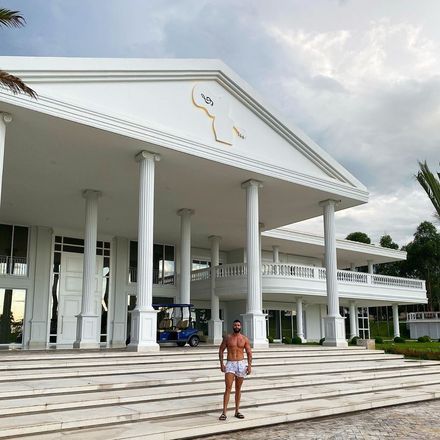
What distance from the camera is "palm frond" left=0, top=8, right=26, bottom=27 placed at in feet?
28.2

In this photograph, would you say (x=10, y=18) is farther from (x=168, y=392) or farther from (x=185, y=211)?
(x=185, y=211)

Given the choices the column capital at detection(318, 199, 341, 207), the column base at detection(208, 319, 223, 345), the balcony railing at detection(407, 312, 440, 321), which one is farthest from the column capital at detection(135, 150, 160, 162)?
the balcony railing at detection(407, 312, 440, 321)

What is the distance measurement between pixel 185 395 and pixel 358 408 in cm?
340

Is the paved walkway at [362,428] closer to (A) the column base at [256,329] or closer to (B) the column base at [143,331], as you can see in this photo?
(B) the column base at [143,331]

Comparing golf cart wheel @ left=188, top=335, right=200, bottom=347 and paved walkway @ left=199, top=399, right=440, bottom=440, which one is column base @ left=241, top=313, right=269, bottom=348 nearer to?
golf cart wheel @ left=188, top=335, right=200, bottom=347

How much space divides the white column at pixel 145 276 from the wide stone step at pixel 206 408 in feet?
15.2

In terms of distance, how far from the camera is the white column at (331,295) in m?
20.0

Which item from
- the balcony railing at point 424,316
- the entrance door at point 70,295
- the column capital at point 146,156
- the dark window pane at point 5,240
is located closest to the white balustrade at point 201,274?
the entrance door at point 70,295

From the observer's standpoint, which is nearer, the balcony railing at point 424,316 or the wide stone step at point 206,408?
the wide stone step at point 206,408

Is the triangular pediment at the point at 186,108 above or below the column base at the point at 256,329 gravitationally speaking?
above

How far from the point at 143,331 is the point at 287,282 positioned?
443 inches

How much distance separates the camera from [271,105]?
19.0 meters

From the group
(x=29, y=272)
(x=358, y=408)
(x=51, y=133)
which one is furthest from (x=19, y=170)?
(x=358, y=408)

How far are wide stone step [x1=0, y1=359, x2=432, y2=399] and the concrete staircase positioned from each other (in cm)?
2
